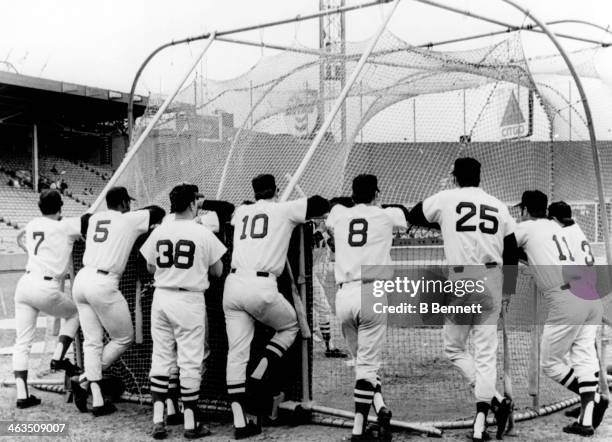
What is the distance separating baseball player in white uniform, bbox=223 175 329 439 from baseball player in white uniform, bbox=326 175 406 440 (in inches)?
11.0

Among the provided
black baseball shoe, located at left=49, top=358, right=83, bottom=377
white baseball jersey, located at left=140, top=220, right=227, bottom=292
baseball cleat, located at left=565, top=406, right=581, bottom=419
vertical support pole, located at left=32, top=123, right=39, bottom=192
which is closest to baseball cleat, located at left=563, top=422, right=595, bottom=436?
baseball cleat, located at left=565, top=406, right=581, bottom=419

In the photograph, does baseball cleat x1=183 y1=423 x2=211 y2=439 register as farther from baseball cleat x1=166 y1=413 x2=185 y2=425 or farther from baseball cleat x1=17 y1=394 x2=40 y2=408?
baseball cleat x1=17 y1=394 x2=40 y2=408

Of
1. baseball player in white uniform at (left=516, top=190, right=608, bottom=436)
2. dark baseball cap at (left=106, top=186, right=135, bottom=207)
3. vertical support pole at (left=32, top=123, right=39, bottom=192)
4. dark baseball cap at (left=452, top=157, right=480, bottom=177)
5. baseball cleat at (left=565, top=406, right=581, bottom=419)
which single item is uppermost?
vertical support pole at (left=32, top=123, right=39, bottom=192)

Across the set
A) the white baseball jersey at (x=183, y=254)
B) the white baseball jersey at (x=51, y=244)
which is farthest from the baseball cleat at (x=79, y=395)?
the white baseball jersey at (x=183, y=254)

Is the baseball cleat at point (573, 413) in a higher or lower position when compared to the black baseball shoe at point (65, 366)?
lower

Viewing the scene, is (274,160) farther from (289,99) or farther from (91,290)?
(91,290)

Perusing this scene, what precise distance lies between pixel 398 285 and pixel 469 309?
79 centimetres

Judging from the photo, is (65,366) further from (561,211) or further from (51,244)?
(561,211)

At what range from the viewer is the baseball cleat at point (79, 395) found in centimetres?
577

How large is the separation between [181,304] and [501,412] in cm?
254

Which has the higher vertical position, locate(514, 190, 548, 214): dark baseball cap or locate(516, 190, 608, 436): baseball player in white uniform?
locate(514, 190, 548, 214): dark baseball cap

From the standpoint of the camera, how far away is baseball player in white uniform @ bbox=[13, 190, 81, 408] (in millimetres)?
5977

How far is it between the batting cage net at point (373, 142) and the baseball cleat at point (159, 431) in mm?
695

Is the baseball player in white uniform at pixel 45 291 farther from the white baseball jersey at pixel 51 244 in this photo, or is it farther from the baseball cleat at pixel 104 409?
the baseball cleat at pixel 104 409
